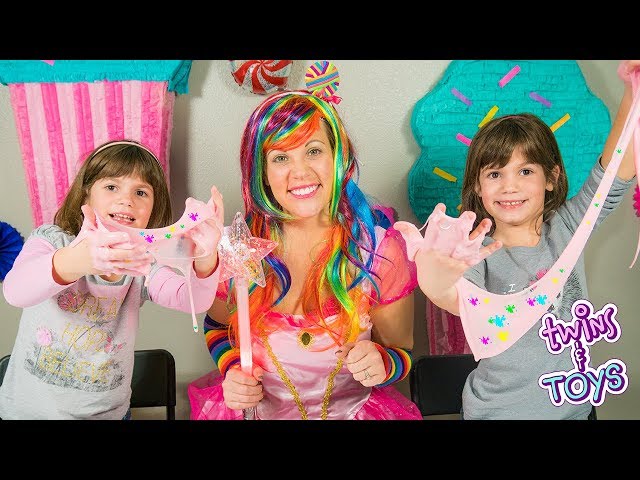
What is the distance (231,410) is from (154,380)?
0.46 ft

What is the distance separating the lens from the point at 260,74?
116 cm

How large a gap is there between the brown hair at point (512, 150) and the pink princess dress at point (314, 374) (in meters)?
0.14

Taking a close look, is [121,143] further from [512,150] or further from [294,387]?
[512,150]

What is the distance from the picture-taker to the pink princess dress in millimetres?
1133

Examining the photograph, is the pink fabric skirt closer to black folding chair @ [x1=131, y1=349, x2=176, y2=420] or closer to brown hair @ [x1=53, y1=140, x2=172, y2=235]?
black folding chair @ [x1=131, y1=349, x2=176, y2=420]

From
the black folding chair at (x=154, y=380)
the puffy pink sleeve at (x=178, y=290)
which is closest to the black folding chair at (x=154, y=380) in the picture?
the black folding chair at (x=154, y=380)

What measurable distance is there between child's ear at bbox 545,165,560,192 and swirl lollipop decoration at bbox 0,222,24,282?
817 millimetres

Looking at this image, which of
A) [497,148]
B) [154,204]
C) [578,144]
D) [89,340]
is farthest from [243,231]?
[578,144]

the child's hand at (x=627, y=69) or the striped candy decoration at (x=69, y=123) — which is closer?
the child's hand at (x=627, y=69)

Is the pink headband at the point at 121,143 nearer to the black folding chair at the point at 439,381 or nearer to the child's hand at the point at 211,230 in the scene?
the child's hand at the point at 211,230

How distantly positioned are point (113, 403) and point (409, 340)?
0.46m

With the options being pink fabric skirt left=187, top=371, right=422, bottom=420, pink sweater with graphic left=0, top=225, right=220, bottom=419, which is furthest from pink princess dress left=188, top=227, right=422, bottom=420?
pink sweater with graphic left=0, top=225, right=220, bottom=419

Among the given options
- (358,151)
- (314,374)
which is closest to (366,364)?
(314,374)

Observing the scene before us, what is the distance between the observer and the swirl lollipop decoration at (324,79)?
1167mm
